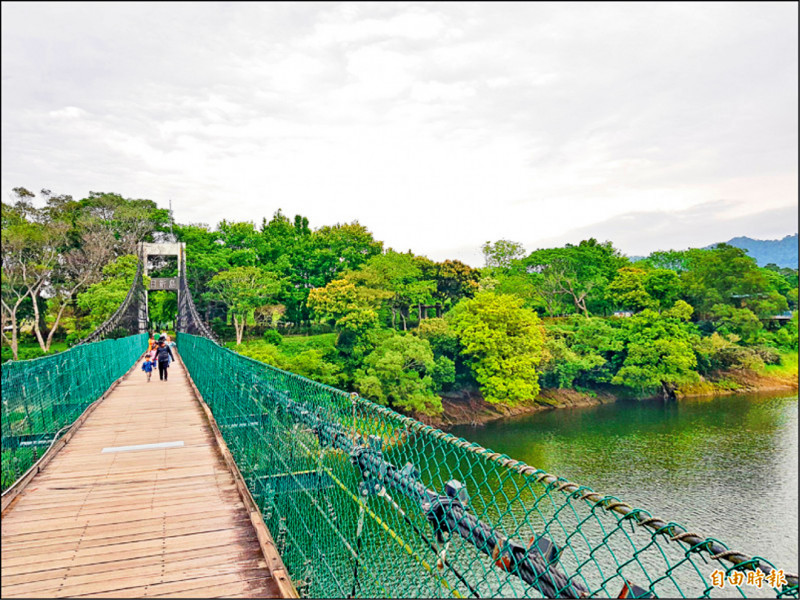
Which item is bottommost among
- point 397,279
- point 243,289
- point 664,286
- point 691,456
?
point 691,456

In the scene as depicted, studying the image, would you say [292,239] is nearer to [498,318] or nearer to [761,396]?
[498,318]

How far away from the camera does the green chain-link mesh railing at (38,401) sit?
3.34 m

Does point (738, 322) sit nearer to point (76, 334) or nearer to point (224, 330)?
point (224, 330)

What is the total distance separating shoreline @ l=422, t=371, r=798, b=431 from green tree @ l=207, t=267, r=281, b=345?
9.74 metres

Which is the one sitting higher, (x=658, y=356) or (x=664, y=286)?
(x=664, y=286)

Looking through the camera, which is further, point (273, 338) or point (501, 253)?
point (501, 253)

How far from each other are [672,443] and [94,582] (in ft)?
62.8

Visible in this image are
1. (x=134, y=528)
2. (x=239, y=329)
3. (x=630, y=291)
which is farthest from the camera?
(x=630, y=291)

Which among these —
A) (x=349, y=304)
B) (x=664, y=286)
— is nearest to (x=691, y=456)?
(x=349, y=304)

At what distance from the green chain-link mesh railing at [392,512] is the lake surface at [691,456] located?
10.7m

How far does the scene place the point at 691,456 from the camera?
1633cm

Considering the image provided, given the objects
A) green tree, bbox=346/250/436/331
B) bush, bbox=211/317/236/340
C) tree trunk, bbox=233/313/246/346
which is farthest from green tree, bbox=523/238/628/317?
bush, bbox=211/317/236/340

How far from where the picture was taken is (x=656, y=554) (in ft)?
31.4

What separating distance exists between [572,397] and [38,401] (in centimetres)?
2328
